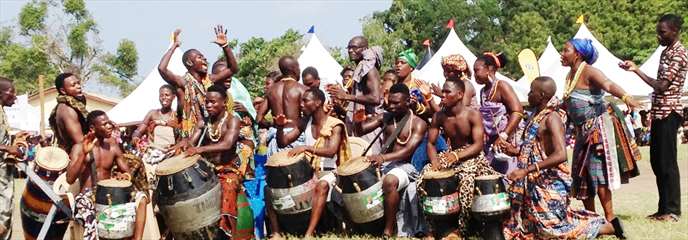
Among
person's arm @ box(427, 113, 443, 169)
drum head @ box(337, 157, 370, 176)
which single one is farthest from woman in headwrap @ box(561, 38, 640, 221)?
drum head @ box(337, 157, 370, 176)

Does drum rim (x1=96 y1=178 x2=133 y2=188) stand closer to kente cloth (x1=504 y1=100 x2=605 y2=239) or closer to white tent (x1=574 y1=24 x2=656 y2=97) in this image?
kente cloth (x1=504 y1=100 x2=605 y2=239)

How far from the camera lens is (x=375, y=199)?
27.2ft

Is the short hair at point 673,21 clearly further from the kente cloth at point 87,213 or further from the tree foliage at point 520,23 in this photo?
the tree foliage at point 520,23

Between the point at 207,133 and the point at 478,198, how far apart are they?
2675mm

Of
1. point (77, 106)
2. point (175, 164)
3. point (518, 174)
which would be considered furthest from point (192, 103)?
point (518, 174)

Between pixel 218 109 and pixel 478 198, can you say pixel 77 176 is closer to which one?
pixel 218 109

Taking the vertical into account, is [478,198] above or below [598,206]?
above

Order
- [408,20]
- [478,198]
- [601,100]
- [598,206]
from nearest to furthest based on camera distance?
1. [478,198]
2. [601,100]
3. [598,206]
4. [408,20]

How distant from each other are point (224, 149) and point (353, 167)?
122cm

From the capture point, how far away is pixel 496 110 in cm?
924

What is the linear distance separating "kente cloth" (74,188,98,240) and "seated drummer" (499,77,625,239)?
3.69 m

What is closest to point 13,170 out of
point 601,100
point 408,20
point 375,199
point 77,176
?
point 77,176

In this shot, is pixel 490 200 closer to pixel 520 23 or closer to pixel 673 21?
pixel 673 21

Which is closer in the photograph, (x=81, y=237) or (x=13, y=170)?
(x=81, y=237)
